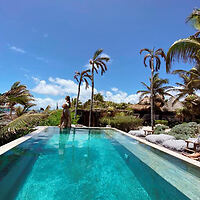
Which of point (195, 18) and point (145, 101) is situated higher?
point (195, 18)

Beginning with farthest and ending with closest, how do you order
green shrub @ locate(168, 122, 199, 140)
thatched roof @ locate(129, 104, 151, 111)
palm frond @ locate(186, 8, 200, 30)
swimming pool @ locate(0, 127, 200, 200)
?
thatched roof @ locate(129, 104, 151, 111) < green shrub @ locate(168, 122, 199, 140) < palm frond @ locate(186, 8, 200, 30) < swimming pool @ locate(0, 127, 200, 200)

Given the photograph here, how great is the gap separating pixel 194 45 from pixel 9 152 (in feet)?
23.8

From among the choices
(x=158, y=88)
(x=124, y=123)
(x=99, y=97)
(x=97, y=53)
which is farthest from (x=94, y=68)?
(x=99, y=97)

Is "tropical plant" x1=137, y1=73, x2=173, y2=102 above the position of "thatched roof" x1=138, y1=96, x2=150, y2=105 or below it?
above

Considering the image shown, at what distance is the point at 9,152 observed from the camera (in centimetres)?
367

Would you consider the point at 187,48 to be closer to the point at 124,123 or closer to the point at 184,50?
the point at 184,50

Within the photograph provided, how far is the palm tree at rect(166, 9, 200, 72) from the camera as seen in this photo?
473cm

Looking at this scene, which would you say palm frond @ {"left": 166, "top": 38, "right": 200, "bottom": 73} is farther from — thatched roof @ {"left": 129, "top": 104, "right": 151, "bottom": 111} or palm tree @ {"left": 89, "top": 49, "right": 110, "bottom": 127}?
thatched roof @ {"left": 129, "top": 104, "right": 151, "bottom": 111}

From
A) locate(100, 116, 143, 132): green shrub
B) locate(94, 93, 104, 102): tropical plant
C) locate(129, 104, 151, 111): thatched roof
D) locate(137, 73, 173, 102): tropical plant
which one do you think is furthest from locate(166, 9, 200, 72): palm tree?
locate(94, 93, 104, 102): tropical plant

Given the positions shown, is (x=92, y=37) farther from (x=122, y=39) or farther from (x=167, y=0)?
(x=167, y=0)

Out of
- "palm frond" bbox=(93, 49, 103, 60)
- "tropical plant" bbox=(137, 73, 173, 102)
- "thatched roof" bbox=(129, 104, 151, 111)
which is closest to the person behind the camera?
"palm frond" bbox=(93, 49, 103, 60)

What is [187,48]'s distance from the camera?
4871 mm

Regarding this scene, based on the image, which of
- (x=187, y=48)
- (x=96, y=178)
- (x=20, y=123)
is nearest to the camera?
(x=96, y=178)

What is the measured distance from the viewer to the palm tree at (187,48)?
4.73 m
